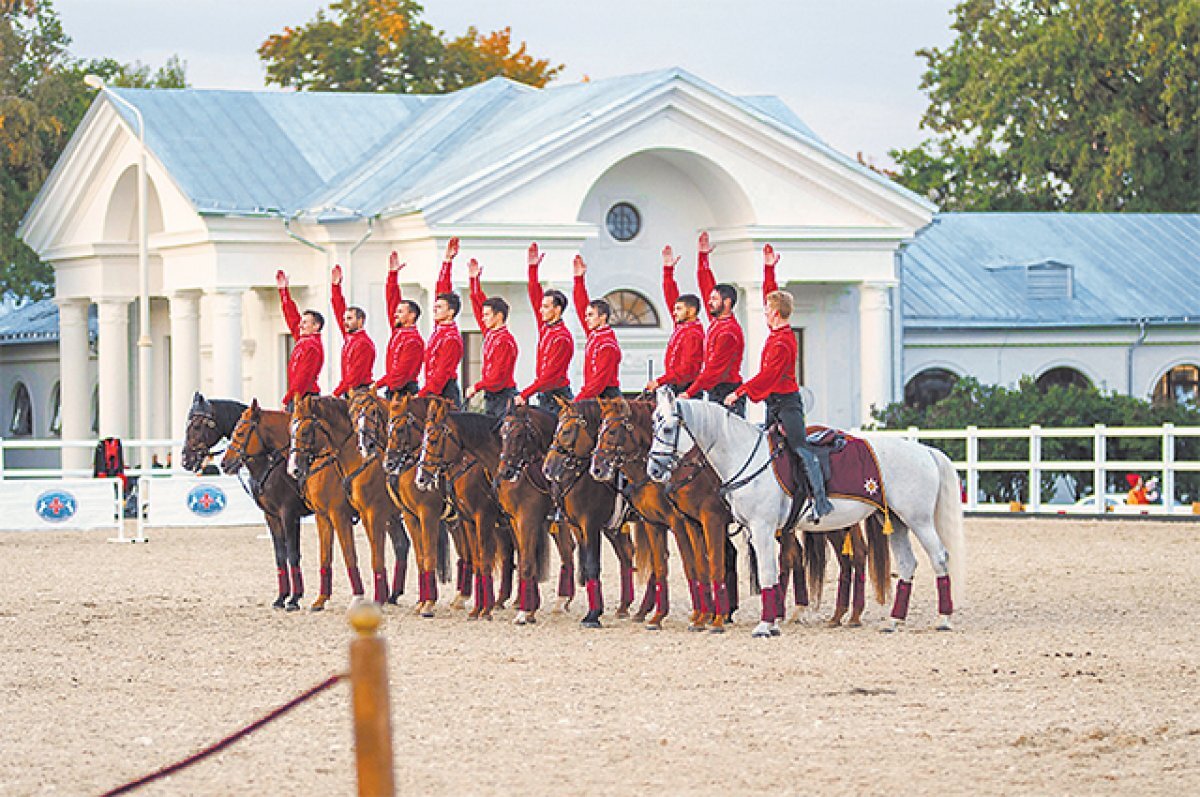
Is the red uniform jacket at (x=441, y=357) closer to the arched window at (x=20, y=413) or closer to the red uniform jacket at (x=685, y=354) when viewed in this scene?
the red uniform jacket at (x=685, y=354)

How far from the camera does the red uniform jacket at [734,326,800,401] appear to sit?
655 inches


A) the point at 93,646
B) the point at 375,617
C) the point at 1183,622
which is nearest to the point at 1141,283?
the point at 1183,622

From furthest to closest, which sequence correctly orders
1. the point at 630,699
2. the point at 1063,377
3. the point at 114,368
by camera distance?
the point at 1063,377 < the point at 114,368 < the point at 630,699

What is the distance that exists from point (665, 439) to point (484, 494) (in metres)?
2.29

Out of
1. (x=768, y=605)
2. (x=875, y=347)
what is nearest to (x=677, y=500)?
(x=768, y=605)

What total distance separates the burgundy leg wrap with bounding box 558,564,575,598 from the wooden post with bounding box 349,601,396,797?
39.4 feet

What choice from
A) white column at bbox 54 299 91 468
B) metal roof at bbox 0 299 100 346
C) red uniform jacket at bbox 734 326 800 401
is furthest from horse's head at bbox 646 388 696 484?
metal roof at bbox 0 299 100 346

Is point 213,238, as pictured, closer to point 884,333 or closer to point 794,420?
point 884,333

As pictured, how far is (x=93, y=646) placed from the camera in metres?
16.8

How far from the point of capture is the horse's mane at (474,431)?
1797cm

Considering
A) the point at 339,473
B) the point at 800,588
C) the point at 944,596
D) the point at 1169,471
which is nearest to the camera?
the point at 944,596

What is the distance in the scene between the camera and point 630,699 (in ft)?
43.3

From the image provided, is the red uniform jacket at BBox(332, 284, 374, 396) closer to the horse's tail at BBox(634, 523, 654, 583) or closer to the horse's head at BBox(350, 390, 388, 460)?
the horse's head at BBox(350, 390, 388, 460)

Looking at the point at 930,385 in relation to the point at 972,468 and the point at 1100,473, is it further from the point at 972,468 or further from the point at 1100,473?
the point at 1100,473
